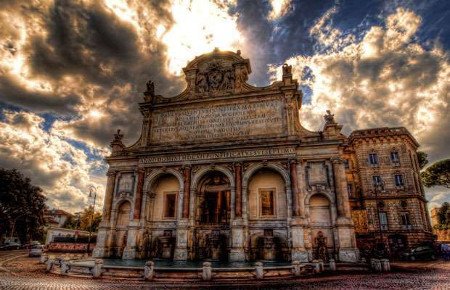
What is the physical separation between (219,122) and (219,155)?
370cm

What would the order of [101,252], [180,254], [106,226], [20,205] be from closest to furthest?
[180,254], [101,252], [106,226], [20,205]

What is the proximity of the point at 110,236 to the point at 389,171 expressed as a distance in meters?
36.4

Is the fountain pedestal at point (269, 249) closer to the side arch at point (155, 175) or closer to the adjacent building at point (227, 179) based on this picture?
the adjacent building at point (227, 179)

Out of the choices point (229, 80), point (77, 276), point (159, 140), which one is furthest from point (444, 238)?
point (77, 276)

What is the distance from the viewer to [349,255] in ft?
71.4

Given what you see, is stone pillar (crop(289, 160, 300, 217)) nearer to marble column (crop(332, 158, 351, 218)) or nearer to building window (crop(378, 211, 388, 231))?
marble column (crop(332, 158, 351, 218))

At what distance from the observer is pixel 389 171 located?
131 ft

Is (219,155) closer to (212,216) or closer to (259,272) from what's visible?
(212,216)

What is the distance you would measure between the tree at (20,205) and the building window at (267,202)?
41.2m

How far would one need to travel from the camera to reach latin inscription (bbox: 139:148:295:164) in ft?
82.9

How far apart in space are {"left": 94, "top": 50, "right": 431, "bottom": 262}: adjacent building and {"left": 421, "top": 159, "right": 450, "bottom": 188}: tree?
30.9 m

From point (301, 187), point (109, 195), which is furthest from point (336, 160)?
point (109, 195)

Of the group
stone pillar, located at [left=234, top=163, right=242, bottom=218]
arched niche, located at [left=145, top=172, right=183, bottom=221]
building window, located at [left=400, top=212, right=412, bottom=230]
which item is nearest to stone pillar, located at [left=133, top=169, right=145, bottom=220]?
arched niche, located at [left=145, top=172, right=183, bottom=221]

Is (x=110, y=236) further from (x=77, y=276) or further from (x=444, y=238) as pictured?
(x=444, y=238)
